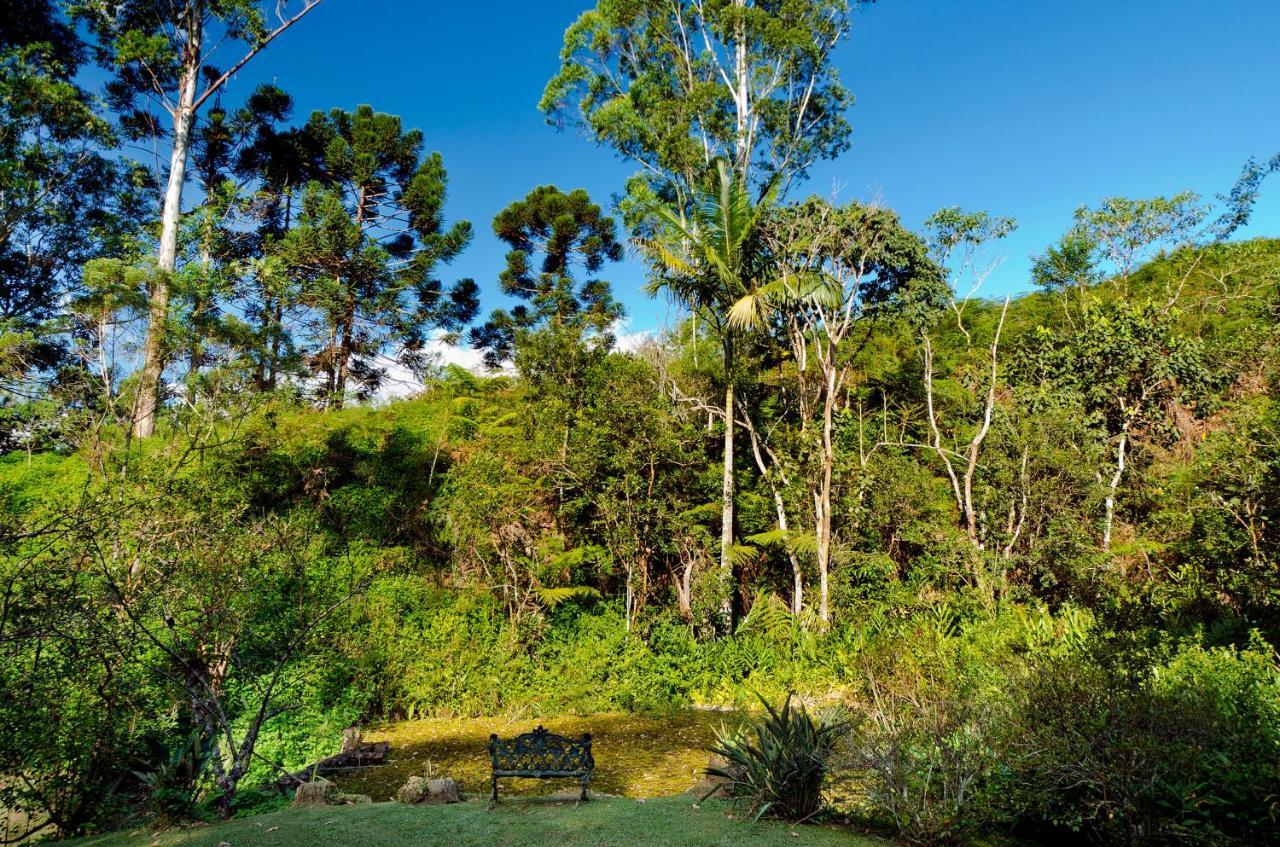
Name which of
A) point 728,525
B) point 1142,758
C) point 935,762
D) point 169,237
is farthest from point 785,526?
point 169,237

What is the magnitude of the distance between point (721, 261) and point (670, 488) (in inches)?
143

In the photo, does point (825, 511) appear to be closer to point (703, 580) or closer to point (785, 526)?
point (785, 526)

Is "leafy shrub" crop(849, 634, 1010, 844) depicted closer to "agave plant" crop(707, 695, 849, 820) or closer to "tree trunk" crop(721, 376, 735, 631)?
"agave plant" crop(707, 695, 849, 820)

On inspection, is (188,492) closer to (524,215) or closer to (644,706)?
(644,706)

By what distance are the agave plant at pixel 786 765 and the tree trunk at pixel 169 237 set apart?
852cm

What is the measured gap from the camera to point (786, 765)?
3805 millimetres

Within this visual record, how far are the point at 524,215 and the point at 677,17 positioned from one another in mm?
6657

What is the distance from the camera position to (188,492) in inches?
299

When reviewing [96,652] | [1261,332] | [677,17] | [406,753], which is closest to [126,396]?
[96,652]

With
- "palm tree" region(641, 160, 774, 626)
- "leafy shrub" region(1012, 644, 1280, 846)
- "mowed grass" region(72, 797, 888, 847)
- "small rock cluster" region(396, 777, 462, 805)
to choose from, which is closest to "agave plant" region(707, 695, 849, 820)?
"mowed grass" region(72, 797, 888, 847)

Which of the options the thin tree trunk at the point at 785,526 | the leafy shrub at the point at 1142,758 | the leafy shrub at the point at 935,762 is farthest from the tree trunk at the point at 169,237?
A: the leafy shrub at the point at 1142,758

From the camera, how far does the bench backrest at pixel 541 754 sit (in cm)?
459

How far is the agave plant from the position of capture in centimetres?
375

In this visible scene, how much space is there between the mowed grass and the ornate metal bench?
32 cm
